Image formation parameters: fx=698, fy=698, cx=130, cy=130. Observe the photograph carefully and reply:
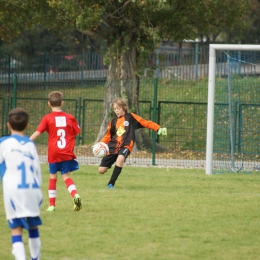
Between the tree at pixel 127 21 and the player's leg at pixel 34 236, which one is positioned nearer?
the player's leg at pixel 34 236

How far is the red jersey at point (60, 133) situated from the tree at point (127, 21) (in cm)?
869

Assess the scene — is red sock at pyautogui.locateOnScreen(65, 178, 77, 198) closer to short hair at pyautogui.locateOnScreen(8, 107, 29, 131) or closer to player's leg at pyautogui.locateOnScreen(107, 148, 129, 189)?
player's leg at pyautogui.locateOnScreen(107, 148, 129, 189)

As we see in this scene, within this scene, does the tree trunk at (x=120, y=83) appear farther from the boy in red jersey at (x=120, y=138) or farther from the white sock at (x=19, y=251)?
the white sock at (x=19, y=251)

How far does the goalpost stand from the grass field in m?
2.25

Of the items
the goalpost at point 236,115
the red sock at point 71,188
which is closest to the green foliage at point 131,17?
the goalpost at point 236,115

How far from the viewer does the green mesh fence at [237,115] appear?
15680 millimetres

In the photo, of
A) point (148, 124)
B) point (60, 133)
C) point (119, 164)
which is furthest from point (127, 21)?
point (60, 133)

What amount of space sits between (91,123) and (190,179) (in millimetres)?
6126

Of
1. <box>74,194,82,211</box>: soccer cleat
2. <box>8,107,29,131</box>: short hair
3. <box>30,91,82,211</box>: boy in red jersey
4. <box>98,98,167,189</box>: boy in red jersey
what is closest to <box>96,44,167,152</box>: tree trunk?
<box>98,98,167,189</box>: boy in red jersey

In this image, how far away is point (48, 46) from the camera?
131 feet

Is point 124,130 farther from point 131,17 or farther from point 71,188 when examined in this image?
point 131,17

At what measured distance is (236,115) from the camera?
1684cm

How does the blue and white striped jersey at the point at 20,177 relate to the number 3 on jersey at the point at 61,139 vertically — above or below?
below

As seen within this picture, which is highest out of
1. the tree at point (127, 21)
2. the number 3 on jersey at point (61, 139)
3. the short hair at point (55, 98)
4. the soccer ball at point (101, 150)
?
the tree at point (127, 21)
